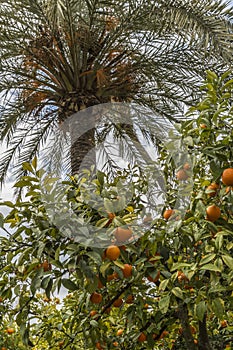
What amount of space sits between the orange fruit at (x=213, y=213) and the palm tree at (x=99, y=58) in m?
3.06

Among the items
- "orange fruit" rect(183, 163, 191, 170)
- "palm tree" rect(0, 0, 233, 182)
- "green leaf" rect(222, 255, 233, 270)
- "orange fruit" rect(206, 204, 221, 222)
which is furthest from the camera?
"palm tree" rect(0, 0, 233, 182)

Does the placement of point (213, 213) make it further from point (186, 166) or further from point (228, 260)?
point (186, 166)

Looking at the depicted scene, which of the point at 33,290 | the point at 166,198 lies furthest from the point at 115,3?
the point at 33,290

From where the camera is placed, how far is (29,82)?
6.07 m

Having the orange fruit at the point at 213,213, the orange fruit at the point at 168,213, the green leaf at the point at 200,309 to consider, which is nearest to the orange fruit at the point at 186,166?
the orange fruit at the point at 168,213

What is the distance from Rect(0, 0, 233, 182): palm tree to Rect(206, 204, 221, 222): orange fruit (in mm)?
3065

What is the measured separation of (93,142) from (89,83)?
27.7 inches

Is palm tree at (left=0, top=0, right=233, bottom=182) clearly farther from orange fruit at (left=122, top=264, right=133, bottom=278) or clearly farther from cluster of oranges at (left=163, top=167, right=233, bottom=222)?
orange fruit at (left=122, top=264, right=133, bottom=278)

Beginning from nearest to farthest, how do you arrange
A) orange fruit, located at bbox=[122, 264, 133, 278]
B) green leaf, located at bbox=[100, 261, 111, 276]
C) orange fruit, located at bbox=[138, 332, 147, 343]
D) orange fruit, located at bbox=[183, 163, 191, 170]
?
green leaf, located at bbox=[100, 261, 111, 276] < orange fruit, located at bbox=[122, 264, 133, 278] < orange fruit, located at bbox=[183, 163, 191, 170] < orange fruit, located at bbox=[138, 332, 147, 343]

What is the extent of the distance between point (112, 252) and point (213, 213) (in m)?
0.51

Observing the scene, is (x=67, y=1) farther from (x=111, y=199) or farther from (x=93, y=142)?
(x=111, y=199)

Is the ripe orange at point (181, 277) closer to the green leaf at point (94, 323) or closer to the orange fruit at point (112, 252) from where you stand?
the green leaf at point (94, 323)

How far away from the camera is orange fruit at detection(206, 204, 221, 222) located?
2395 millimetres

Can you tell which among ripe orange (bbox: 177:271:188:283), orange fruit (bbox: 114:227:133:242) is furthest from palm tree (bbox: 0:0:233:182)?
orange fruit (bbox: 114:227:133:242)
